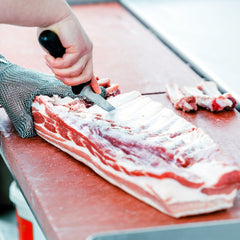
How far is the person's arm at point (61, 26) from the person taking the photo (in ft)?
5.74

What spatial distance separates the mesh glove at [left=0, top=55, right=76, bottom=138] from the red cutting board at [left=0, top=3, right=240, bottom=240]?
0.25ft

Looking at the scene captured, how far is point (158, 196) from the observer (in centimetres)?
169

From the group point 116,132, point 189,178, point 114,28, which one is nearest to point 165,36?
point 114,28

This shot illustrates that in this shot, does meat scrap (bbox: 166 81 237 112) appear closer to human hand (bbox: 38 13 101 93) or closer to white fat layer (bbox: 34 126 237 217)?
human hand (bbox: 38 13 101 93)

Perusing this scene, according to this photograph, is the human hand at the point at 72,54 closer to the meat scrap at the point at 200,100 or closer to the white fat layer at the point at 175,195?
the white fat layer at the point at 175,195

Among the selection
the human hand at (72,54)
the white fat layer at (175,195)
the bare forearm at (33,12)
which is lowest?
the white fat layer at (175,195)

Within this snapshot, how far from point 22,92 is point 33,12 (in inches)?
25.2

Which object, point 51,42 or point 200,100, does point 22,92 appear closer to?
point 51,42

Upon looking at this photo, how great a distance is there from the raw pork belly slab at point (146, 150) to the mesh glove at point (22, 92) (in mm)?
45

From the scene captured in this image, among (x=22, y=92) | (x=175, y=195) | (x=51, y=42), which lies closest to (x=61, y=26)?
(x=51, y=42)

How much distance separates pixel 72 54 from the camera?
186 cm

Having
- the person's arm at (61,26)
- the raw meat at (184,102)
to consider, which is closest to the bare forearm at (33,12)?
the person's arm at (61,26)

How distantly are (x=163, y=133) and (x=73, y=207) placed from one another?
0.54 meters

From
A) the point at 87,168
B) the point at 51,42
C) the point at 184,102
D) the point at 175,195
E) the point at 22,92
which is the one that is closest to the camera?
the point at 175,195
